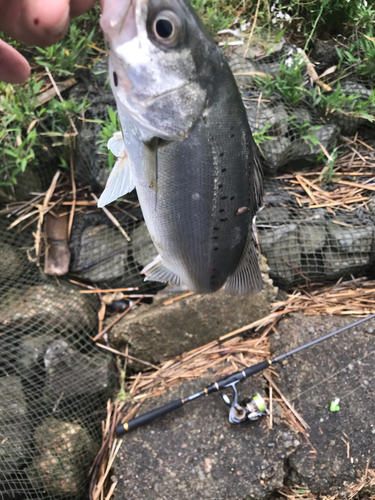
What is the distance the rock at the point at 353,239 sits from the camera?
2574mm

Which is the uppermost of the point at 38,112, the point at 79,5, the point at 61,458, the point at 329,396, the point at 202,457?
the point at 79,5

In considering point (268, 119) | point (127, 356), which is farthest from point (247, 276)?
point (268, 119)

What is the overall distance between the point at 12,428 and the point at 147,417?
2.64 ft

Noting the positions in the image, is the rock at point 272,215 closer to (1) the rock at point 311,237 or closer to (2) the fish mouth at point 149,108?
(1) the rock at point 311,237

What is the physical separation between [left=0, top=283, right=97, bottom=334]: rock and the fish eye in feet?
6.42

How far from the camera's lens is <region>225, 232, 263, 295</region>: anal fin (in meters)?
1.34

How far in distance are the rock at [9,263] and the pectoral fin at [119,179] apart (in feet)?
5.16

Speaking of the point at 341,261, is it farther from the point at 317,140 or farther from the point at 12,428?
the point at 12,428

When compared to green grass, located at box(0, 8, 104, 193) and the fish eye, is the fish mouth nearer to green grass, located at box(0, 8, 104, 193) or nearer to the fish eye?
the fish eye

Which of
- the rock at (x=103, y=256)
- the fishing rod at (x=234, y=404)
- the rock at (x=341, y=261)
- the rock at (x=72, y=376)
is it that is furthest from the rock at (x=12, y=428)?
the rock at (x=341, y=261)

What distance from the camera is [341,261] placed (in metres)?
2.58

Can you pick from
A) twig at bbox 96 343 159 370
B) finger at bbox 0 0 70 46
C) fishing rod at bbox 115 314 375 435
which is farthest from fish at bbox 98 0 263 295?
twig at bbox 96 343 159 370


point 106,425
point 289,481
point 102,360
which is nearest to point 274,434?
point 289,481

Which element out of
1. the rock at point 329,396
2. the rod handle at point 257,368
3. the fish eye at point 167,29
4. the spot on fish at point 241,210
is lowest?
the rock at point 329,396
